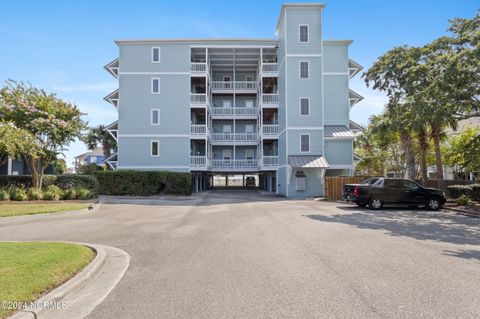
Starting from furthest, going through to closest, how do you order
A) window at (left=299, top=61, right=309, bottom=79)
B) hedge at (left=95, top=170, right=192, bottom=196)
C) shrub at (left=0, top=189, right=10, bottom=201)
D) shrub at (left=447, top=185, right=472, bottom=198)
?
window at (left=299, top=61, right=309, bottom=79), hedge at (left=95, top=170, right=192, bottom=196), shrub at (left=447, top=185, right=472, bottom=198), shrub at (left=0, top=189, right=10, bottom=201)

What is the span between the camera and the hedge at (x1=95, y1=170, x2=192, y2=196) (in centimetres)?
2680

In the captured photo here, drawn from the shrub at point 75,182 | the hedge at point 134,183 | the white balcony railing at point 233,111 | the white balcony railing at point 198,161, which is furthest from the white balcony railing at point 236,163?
the shrub at point 75,182

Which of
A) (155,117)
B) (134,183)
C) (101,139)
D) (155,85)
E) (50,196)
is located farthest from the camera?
(101,139)

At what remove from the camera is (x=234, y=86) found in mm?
38000

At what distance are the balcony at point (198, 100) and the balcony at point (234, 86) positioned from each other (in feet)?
14.8

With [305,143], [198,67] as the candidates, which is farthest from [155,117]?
[305,143]

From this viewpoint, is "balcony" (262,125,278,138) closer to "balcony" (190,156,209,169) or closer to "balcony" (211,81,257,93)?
"balcony" (211,81,257,93)

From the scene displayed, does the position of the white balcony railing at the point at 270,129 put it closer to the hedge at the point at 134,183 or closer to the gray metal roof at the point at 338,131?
the gray metal roof at the point at 338,131

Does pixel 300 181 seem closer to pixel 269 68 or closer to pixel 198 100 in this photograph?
pixel 269 68

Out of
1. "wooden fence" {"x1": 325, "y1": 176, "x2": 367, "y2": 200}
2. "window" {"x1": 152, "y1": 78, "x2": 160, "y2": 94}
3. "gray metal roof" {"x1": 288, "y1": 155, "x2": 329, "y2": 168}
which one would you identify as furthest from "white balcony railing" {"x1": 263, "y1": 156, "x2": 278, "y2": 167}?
"window" {"x1": 152, "y1": 78, "x2": 160, "y2": 94}

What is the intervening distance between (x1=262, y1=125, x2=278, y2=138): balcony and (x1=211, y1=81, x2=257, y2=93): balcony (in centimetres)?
642

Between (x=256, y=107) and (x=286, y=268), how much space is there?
1297 inches

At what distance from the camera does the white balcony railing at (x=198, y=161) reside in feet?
109

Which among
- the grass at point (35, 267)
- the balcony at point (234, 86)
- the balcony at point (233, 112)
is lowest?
the grass at point (35, 267)
